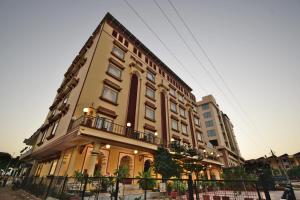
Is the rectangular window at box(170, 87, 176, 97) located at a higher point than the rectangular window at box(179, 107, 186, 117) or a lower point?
higher

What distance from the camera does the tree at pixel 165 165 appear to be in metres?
13.6

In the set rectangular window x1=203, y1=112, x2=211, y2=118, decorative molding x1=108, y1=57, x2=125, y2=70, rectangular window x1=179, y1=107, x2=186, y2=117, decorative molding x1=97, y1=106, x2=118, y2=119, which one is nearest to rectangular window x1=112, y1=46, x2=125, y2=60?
decorative molding x1=108, y1=57, x2=125, y2=70

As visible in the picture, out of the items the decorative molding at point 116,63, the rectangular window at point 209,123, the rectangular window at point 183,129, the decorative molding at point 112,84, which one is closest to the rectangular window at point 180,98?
the rectangular window at point 183,129

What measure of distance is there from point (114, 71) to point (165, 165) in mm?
11296

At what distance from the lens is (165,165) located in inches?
535

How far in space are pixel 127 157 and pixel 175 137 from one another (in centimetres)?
833

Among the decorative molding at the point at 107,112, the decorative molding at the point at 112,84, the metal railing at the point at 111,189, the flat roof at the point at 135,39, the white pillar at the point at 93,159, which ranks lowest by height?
the metal railing at the point at 111,189

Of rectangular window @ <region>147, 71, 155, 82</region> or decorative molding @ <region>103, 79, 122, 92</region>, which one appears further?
rectangular window @ <region>147, 71, 155, 82</region>

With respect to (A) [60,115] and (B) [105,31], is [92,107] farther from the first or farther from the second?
(B) [105,31]

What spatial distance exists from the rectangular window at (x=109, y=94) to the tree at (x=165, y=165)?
6677 millimetres

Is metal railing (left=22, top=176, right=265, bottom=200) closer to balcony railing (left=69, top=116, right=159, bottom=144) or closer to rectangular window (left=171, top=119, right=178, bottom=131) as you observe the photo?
balcony railing (left=69, top=116, right=159, bottom=144)

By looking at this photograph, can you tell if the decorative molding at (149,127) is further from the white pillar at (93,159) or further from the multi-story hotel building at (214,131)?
the multi-story hotel building at (214,131)

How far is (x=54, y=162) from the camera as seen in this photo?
15336 millimetres

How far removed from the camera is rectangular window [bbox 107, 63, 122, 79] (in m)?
17.2
